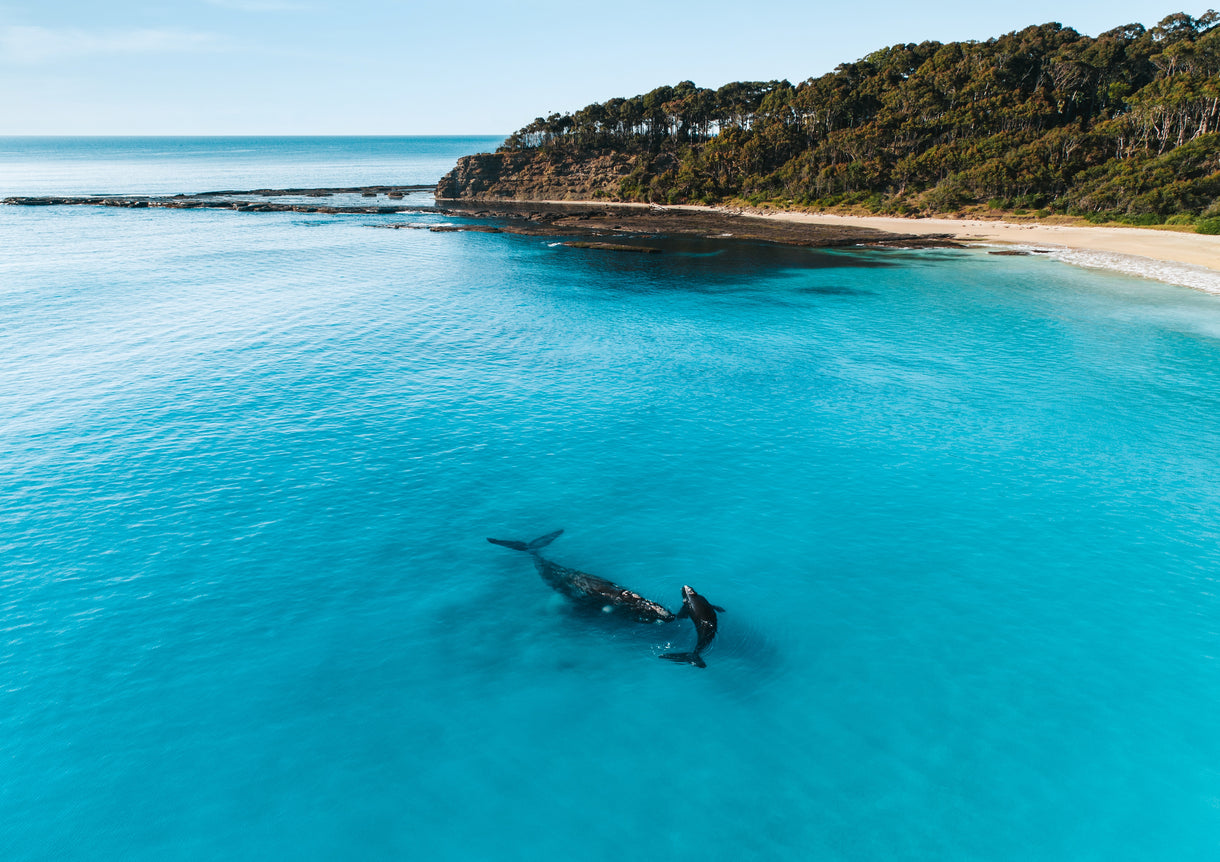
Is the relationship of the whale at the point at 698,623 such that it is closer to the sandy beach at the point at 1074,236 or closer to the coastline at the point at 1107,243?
the coastline at the point at 1107,243

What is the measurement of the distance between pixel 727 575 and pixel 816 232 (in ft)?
308

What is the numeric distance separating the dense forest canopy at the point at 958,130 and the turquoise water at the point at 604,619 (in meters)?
67.7

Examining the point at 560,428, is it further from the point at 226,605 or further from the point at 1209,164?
the point at 1209,164

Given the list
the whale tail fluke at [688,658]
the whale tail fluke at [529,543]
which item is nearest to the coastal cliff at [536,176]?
the whale tail fluke at [529,543]

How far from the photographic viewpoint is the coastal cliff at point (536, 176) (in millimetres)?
155375

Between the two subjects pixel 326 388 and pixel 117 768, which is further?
pixel 326 388

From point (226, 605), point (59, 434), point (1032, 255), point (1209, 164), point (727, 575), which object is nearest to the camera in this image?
point (226, 605)

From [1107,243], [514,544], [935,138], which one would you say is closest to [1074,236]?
[1107,243]

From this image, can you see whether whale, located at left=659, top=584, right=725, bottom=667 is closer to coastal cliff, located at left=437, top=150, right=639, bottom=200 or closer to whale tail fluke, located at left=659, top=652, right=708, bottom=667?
whale tail fluke, located at left=659, top=652, right=708, bottom=667

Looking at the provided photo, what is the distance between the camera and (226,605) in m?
22.1

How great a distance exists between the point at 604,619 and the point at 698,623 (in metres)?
3.13

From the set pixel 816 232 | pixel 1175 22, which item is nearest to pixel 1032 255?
pixel 816 232

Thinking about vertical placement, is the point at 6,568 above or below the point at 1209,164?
below

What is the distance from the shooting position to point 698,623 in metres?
20.1
